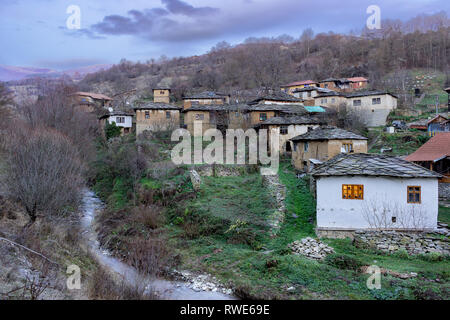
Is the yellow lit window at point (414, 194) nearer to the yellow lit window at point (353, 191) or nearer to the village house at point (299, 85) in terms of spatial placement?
the yellow lit window at point (353, 191)

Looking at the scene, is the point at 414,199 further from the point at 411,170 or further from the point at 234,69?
the point at 234,69

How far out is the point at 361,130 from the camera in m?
34.2

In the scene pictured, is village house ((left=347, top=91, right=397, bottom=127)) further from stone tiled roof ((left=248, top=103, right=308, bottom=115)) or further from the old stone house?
the old stone house

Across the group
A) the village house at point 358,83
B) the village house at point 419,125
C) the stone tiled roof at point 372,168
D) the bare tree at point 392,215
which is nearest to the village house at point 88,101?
the stone tiled roof at point 372,168

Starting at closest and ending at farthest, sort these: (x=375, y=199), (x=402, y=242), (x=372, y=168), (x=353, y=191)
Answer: (x=402, y=242) < (x=375, y=199) < (x=353, y=191) < (x=372, y=168)

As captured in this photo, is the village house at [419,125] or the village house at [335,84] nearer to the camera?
the village house at [419,125]

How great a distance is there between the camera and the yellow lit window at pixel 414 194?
1435 centimetres

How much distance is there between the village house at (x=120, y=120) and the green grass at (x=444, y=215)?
33730mm

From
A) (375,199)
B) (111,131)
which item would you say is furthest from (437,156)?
(111,131)

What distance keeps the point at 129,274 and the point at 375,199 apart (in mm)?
11299

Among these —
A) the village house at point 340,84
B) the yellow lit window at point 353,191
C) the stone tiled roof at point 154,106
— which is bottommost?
the yellow lit window at point 353,191

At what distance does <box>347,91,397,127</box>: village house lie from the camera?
39219mm

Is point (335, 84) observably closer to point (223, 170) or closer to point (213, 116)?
point (213, 116)

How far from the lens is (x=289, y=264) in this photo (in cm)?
Result: 1245
